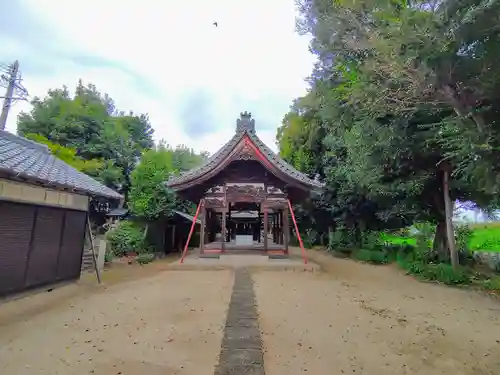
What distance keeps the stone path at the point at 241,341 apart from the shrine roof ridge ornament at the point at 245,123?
7.52m

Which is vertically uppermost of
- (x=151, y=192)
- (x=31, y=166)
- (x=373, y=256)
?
(x=151, y=192)

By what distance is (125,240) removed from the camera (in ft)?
50.7

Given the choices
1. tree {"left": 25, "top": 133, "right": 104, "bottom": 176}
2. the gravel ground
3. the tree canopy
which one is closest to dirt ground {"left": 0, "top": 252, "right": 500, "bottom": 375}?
the gravel ground

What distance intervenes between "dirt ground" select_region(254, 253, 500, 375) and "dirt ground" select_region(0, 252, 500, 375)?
0.02 meters

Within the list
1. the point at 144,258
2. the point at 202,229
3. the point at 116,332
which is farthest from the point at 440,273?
the point at 144,258

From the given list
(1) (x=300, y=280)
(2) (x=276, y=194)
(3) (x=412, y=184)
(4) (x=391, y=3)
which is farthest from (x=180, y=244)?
(4) (x=391, y=3)

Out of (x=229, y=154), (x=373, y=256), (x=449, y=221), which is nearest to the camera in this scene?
(x=449, y=221)

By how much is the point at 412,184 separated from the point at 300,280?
547 centimetres

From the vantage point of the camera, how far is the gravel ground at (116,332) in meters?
3.32

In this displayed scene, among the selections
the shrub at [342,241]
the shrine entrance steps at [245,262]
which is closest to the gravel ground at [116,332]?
the shrine entrance steps at [245,262]

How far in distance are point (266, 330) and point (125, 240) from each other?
12839mm

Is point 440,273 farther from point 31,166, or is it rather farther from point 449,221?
point 31,166

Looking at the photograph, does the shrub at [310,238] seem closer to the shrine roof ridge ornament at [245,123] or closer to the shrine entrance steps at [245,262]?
the shrine entrance steps at [245,262]

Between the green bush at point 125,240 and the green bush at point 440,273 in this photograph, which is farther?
the green bush at point 125,240
